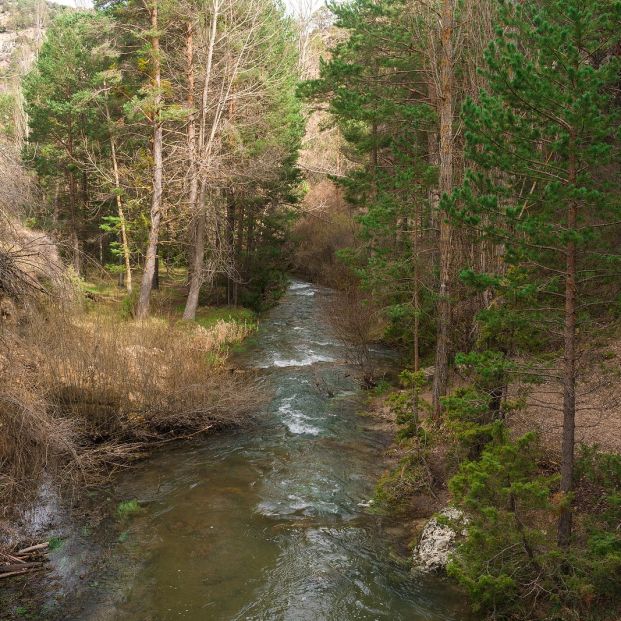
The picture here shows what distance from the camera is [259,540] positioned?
26.0 ft

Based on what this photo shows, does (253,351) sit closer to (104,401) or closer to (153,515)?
(104,401)

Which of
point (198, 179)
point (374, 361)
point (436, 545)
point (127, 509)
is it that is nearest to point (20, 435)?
point (127, 509)

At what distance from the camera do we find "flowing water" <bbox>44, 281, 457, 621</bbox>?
6.50 meters

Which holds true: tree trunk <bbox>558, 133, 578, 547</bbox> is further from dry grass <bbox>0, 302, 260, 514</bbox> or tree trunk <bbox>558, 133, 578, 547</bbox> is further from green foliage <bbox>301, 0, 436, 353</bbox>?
dry grass <bbox>0, 302, 260, 514</bbox>

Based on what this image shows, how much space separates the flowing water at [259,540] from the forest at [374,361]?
5 cm

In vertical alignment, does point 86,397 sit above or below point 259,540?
above

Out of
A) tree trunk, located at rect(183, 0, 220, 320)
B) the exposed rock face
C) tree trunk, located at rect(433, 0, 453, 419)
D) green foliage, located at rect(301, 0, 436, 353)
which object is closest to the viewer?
the exposed rock face

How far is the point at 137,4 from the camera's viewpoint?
19.0m

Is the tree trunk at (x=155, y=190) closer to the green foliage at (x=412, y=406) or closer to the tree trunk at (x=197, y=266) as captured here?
the tree trunk at (x=197, y=266)

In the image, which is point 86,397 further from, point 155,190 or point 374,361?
point 155,190

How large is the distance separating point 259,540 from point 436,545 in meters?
2.40

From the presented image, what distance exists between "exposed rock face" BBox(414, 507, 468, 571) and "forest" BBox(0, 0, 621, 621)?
36mm

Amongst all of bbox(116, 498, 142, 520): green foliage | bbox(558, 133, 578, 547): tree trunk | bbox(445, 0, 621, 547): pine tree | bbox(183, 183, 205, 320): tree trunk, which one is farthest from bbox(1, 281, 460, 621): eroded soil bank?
bbox(183, 183, 205, 320): tree trunk

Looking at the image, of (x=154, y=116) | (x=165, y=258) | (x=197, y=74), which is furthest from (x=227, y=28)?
(x=165, y=258)
